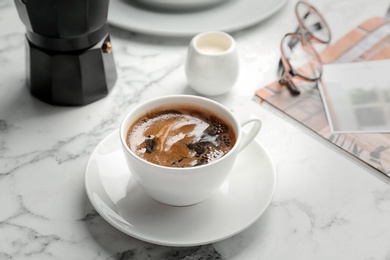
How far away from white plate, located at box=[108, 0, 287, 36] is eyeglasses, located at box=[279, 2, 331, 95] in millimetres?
83

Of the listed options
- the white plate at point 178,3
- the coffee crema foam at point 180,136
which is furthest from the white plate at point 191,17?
the coffee crema foam at point 180,136

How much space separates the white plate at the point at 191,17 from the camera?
3.46 feet

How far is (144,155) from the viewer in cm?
69

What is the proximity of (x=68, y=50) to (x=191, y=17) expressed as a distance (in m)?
0.33

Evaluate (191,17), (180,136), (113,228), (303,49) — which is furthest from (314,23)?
(113,228)

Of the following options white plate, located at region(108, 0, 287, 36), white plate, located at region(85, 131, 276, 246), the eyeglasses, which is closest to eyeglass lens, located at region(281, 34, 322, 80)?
the eyeglasses

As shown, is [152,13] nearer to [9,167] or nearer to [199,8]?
[199,8]

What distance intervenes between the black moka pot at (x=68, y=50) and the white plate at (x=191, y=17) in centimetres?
16

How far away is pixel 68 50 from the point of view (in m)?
0.85

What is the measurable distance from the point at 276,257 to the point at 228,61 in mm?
343

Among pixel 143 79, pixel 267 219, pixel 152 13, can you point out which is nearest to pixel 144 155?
pixel 267 219

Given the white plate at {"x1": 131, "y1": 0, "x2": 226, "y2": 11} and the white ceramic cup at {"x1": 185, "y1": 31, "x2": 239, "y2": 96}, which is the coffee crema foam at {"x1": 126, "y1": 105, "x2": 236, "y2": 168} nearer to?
the white ceramic cup at {"x1": 185, "y1": 31, "x2": 239, "y2": 96}

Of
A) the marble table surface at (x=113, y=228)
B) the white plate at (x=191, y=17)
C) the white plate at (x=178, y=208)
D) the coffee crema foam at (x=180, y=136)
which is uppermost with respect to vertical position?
the coffee crema foam at (x=180, y=136)

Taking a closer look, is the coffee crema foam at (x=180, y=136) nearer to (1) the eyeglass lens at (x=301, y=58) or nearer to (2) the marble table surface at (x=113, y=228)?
(2) the marble table surface at (x=113, y=228)
